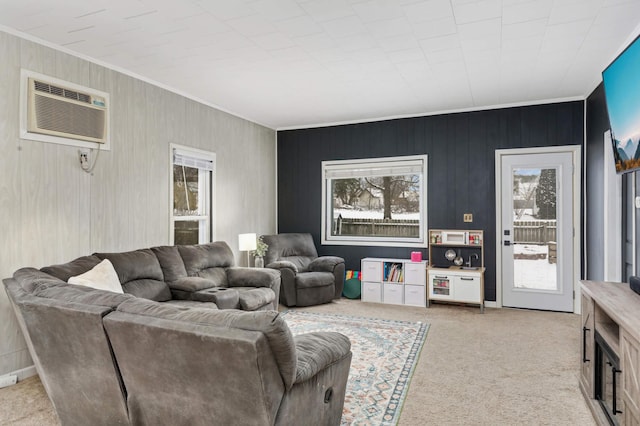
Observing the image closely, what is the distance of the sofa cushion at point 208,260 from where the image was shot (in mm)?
4430

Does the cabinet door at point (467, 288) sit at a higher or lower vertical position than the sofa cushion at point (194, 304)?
lower

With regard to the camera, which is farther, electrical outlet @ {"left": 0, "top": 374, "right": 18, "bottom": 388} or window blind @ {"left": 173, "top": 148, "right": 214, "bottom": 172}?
→ window blind @ {"left": 173, "top": 148, "right": 214, "bottom": 172}

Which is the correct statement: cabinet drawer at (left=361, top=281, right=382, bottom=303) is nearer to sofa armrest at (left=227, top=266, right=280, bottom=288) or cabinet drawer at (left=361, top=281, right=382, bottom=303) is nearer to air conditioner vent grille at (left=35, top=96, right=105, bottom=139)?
sofa armrest at (left=227, top=266, right=280, bottom=288)

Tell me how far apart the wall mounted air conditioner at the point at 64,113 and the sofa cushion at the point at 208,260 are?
4.61ft

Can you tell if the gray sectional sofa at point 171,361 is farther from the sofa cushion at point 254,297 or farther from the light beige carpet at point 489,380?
the sofa cushion at point 254,297

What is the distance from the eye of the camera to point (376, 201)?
642 cm

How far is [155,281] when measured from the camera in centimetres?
388

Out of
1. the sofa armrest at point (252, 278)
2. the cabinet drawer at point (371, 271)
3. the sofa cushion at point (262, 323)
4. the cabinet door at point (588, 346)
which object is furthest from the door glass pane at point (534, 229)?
the sofa cushion at point (262, 323)

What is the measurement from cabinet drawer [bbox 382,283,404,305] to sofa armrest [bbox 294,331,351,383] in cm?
357

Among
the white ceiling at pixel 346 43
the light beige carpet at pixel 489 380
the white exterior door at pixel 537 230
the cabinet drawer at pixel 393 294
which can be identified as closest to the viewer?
the light beige carpet at pixel 489 380

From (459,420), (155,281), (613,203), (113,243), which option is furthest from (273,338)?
(613,203)

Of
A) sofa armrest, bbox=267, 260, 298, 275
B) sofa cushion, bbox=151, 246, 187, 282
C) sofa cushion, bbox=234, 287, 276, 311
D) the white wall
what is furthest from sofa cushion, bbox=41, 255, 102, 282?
sofa armrest, bbox=267, 260, 298, 275

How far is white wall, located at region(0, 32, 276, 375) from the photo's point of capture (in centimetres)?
315

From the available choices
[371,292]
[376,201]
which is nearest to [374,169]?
[376,201]
